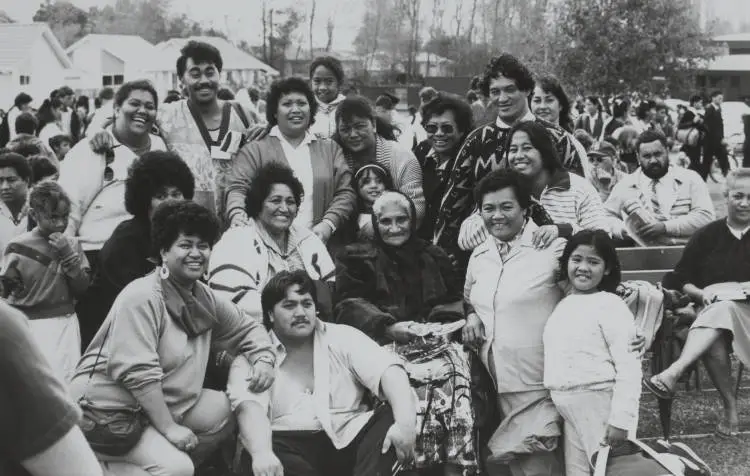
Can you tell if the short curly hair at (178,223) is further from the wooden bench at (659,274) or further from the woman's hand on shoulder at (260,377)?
the wooden bench at (659,274)

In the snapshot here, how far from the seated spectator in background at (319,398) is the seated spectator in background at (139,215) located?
0.63 meters

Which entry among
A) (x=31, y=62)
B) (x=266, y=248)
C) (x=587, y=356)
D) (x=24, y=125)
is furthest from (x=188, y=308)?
(x=31, y=62)

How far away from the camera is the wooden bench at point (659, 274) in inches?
210

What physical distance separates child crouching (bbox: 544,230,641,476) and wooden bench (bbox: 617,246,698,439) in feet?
3.43

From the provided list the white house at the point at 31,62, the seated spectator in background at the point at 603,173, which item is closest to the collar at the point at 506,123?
the seated spectator in background at the point at 603,173

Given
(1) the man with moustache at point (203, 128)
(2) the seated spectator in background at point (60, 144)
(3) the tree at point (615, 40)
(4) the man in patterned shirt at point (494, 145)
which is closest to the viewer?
(4) the man in patterned shirt at point (494, 145)

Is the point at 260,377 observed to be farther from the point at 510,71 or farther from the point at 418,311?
the point at 510,71

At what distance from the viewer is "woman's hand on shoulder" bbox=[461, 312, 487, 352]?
15.4ft

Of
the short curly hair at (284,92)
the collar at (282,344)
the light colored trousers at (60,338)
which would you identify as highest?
the short curly hair at (284,92)

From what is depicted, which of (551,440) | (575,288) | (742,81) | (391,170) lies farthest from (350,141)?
(742,81)

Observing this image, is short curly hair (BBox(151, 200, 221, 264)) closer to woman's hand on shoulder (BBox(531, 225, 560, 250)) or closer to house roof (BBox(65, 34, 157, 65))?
woman's hand on shoulder (BBox(531, 225, 560, 250))

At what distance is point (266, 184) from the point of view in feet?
15.9

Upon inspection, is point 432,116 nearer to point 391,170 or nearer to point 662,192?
point 391,170

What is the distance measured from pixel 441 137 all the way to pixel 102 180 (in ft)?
6.25
